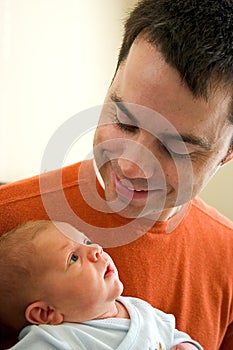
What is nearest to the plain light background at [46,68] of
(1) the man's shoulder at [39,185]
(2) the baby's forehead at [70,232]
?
(1) the man's shoulder at [39,185]

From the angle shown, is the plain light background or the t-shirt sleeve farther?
the plain light background

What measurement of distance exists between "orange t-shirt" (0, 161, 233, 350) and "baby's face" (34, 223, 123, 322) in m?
0.12

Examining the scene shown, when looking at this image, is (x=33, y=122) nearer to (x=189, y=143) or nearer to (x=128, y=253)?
(x=128, y=253)

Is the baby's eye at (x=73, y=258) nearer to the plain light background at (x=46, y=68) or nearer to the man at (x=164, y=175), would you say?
the man at (x=164, y=175)

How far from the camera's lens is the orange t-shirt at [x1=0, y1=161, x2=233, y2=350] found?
3.49ft

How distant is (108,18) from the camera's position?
2350mm

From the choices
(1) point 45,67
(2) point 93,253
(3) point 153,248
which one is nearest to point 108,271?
(2) point 93,253

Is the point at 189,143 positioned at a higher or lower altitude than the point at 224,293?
higher

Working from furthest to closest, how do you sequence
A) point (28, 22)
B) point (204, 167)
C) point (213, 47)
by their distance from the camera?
point (28, 22)
point (204, 167)
point (213, 47)

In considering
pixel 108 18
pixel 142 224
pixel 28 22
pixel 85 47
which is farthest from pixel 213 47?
pixel 108 18

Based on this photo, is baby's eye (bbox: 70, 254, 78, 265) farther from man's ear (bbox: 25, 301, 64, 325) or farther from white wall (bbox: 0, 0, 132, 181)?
white wall (bbox: 0, 0, 132, 181)

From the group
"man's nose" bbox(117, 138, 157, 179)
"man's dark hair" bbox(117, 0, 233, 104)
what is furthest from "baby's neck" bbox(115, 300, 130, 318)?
"man's dark hair" bbox(117, 0, 233, 104)

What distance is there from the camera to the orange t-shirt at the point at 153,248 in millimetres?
1064

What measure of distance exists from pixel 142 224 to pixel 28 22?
103 cm
